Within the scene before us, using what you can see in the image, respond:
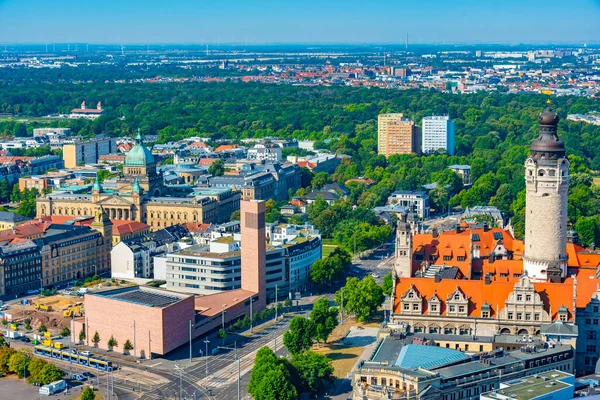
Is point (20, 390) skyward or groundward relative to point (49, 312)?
groundward

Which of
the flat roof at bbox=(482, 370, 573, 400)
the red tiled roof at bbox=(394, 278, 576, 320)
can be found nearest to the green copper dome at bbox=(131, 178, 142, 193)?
the red tiled roof at bbox=(394, 278, 576, 320)

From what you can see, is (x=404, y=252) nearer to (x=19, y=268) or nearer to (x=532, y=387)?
(x=532, y=387)

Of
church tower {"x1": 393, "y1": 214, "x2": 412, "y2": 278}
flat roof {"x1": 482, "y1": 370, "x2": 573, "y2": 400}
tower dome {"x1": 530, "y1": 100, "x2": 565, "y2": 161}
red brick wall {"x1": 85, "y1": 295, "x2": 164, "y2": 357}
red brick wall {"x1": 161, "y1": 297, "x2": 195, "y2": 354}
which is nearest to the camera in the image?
flat roof {"x1": 482, "y1": 370, "x2": 573, "y2": 400}

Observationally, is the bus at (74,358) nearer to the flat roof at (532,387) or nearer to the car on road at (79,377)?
the car on road at (79,377)

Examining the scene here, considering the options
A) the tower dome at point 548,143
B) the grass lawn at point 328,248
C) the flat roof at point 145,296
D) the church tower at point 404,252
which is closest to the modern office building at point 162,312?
Answer: the flat roof at point 145,296

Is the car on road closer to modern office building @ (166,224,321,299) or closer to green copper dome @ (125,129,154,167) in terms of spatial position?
modern office building @ (166,224,321,299)

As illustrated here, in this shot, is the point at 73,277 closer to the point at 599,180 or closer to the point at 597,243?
the point at 597,243

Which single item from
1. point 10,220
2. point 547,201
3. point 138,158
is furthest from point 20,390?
point 138,158
